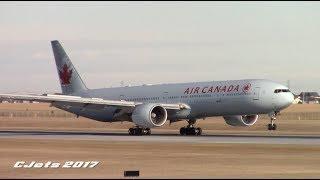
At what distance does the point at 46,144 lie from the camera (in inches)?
2261

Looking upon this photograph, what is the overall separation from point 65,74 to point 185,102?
61.1ft

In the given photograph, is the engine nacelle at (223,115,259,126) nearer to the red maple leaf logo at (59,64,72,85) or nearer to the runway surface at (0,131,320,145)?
the runway surface at (0,131,320,145)

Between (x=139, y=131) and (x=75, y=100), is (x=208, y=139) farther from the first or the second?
(x=75, y=100)

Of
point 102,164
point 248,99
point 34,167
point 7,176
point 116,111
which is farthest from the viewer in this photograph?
point 116,111

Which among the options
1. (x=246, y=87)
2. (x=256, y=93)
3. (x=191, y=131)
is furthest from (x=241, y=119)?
(x=256, y=93)

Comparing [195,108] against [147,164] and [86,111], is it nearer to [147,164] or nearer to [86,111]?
[86,111]

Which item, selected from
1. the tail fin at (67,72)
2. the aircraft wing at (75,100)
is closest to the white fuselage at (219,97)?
the aircraft wing at (75,100)

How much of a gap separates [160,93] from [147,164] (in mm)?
42003

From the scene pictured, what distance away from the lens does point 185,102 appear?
78.2 meters

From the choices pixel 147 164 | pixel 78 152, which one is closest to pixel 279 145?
pixel 78 152

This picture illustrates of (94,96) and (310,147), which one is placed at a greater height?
(94,96)

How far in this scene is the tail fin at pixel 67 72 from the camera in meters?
91.2

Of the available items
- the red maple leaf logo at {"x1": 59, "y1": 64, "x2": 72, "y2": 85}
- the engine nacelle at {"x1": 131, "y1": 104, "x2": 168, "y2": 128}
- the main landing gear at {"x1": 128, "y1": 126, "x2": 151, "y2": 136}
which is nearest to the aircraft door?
the engine nacelle at {"x1": 131, "y1": 104, "x2": 168, "y2": 128}

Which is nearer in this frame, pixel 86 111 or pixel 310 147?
pixel 310 147
